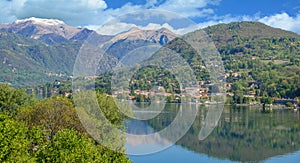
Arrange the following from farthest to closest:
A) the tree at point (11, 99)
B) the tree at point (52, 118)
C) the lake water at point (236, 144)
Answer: the lake water at point (236, 144) < the tree at point (11, 99) < the tree at point (52, 118)

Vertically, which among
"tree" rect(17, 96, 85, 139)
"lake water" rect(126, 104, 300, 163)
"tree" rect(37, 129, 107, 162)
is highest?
"tree" rect(17, 96, 85, 139)

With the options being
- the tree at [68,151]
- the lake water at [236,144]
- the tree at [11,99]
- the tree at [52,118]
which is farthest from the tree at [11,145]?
the tree at [11,99]

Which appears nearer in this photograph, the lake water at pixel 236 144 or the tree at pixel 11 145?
the tree at pixel 11 145

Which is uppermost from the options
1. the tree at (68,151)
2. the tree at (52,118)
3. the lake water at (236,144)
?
the tree at (52,118)

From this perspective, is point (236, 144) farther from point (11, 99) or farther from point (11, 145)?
point (11, 145)

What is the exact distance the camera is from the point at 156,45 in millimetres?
10883

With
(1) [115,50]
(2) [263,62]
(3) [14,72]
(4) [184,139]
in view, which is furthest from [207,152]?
(3) [14,72]

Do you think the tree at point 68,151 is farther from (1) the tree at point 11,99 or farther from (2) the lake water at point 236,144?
(1) the tree at point 11,99

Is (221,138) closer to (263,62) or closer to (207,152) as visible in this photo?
(207,152)

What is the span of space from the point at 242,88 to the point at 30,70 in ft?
421

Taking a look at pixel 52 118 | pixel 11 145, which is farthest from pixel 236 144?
pixel 11 145

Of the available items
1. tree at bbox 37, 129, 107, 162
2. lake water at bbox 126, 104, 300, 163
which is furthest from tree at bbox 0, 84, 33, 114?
tree at bbox 37, 129, 107, 162

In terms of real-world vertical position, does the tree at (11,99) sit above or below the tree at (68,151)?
above

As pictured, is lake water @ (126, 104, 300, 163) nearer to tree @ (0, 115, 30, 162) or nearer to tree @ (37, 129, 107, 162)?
tree @ (37, 129, 107, 162)
